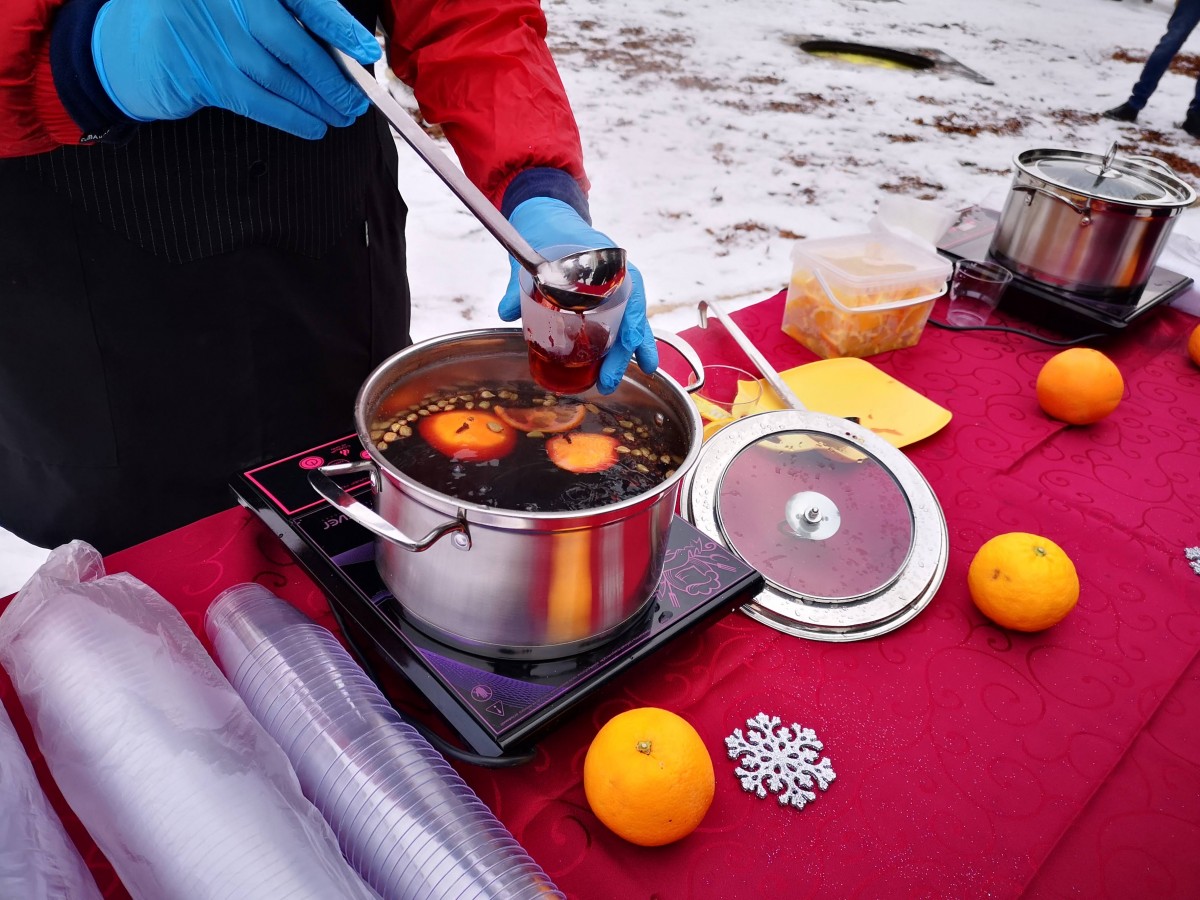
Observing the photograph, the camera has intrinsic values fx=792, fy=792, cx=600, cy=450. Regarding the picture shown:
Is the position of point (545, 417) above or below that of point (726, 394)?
above

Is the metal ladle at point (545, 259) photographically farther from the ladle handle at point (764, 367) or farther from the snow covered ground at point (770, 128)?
the snow covered ground at point (770, 128)

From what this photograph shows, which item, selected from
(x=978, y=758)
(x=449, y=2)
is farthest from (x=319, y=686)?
(x=449, y=2)

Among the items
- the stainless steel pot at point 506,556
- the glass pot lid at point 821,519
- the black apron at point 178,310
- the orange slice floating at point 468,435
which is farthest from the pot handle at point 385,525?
the black apron at point 178,310

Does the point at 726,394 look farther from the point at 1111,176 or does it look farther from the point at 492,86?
the point at 1111,176

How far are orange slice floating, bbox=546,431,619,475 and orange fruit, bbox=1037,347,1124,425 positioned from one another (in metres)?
1.14

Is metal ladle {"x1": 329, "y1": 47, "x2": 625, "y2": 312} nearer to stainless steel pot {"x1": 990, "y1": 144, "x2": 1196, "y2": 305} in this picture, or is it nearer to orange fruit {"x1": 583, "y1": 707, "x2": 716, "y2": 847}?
orange fruit {"x1": 583, "y1": 707, "x2": 716, "y2": 847}

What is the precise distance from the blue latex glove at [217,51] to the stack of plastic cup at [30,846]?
0.84 m

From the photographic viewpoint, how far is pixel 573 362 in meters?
1.11

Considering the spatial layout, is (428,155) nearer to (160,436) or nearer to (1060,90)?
(160,436)

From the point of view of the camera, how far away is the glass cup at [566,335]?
106 centimetres

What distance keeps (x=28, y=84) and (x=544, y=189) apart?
79 centimetres

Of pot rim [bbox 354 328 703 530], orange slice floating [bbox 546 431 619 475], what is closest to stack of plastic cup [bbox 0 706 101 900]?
pot rim [bbox 354 328 703 530]

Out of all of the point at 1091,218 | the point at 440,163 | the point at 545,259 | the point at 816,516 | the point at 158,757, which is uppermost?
the point at 440,163

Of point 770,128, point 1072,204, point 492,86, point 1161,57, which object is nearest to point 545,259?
point 492,86
